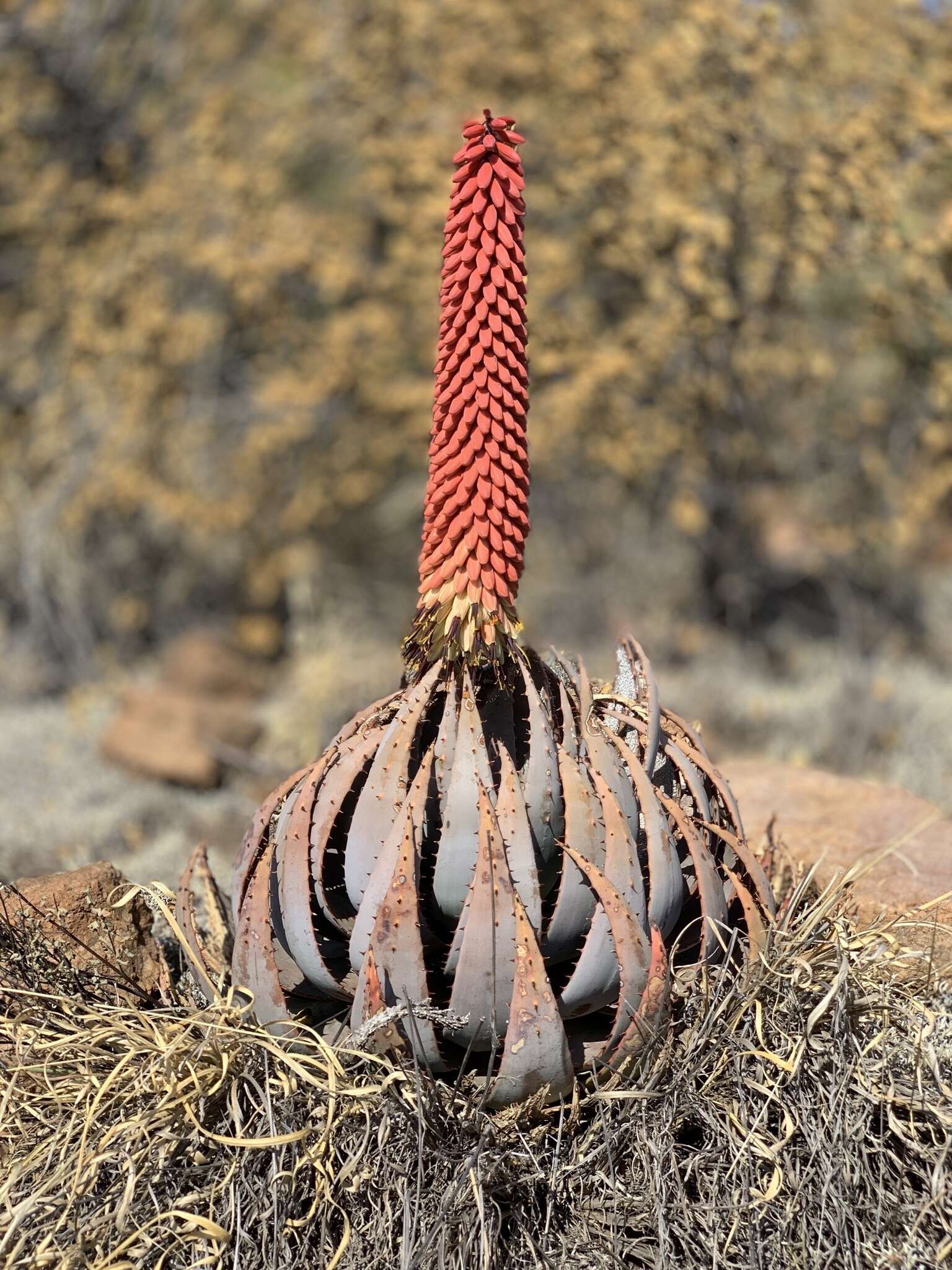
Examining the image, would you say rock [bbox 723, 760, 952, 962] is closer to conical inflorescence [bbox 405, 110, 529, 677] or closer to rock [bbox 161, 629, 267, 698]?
conical inflorescence [bbox 405, 110, 529, 677]

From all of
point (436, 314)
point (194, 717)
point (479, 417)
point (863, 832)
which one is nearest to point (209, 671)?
point (194, 717)

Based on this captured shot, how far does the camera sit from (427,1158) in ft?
6.61

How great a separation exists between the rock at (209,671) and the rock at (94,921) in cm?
431

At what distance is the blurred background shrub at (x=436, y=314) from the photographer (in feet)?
21.0

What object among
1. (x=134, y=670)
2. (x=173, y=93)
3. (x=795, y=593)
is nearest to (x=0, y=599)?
(x=134, y=670)

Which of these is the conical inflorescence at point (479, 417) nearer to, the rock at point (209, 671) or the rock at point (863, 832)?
the rock at point (863, 832)

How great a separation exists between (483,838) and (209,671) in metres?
5.31

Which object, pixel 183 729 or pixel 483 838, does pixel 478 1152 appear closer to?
pixel 483 838

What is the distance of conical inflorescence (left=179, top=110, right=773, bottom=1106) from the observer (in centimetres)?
196

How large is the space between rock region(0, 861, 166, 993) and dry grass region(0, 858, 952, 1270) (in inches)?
9.4

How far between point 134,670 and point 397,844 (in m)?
6.54

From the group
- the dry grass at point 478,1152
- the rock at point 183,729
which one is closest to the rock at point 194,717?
the rock at point 183,729

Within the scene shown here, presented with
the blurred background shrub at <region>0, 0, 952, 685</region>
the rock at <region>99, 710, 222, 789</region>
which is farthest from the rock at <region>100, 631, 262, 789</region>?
the blurred background shrub at <region>0, 0, 952, 685</region>

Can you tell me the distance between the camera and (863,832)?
3.20 meters
